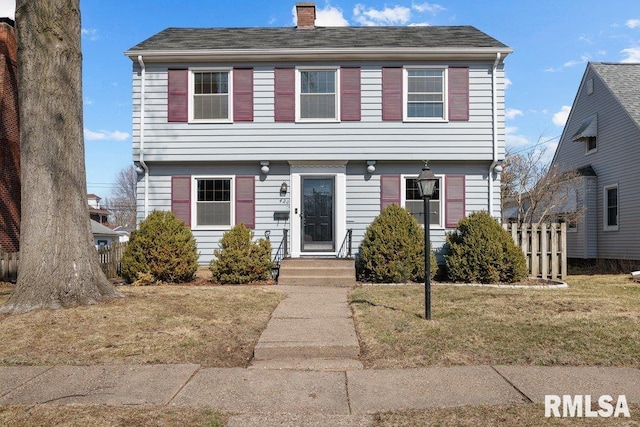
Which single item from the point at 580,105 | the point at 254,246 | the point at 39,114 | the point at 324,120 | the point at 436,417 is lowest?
the point at 436,417

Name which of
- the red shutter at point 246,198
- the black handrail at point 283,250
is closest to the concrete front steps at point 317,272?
the black handrail at point 283,250

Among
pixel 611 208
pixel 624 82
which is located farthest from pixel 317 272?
pixel 624 82

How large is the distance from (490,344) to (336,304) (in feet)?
9.72

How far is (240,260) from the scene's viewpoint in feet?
33.4

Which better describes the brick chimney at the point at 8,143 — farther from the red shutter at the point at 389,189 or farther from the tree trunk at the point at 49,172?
the red shutter at the point at 389,189

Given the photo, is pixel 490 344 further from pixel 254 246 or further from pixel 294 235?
pixel 294 235

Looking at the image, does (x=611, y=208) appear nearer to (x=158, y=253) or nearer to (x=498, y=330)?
(x=498, y=330)

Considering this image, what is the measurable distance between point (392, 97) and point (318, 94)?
6.11 ft

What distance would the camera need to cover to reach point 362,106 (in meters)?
11.9

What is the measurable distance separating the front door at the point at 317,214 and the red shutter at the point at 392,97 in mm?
2195

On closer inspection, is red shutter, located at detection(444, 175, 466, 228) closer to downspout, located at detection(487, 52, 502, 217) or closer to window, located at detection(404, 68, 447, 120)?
downspout, located at detection(487, 52, 502, 217)

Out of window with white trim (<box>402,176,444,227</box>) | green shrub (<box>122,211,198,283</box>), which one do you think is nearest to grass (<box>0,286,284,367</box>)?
green shrub (<box>122,211,198,283</box>)

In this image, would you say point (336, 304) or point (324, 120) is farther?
point (324, 120)

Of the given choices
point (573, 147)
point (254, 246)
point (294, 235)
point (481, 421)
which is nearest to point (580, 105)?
point (573, 147)
